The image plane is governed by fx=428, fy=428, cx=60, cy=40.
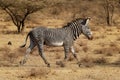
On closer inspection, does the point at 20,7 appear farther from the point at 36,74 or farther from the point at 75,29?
the point at 36,74

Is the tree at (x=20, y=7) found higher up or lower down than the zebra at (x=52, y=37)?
lower down

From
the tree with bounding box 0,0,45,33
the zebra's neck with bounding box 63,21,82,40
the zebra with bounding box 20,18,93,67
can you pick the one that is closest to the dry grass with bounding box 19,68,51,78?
the zebra with bounding box 20,18,93,67

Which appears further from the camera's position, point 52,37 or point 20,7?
point 20,7

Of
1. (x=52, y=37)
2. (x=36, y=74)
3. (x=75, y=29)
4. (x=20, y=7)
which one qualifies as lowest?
(x=20, y=7)

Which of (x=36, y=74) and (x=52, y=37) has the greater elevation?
(x=52, y=37)

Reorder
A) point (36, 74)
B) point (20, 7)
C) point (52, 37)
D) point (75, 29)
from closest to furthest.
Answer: point (36, 74) → point (52, 37) → point (75, 29) → point (20, 7)

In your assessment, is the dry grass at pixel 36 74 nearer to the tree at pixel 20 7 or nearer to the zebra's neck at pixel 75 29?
the zebra's neck at pixel 75 29

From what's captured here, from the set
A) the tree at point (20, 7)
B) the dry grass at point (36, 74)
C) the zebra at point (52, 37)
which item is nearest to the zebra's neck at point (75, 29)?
the zebra at point (52, 37)

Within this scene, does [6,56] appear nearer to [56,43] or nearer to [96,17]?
[56,43]

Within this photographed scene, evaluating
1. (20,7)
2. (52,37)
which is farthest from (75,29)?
(20,7)

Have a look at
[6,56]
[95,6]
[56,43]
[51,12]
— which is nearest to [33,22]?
[51,12]

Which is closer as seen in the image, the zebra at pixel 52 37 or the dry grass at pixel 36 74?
the dry grass at pixel 36 74

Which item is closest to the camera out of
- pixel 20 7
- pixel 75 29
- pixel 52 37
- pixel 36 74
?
pixel 36 74

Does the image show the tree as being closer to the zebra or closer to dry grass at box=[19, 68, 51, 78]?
the zebra
